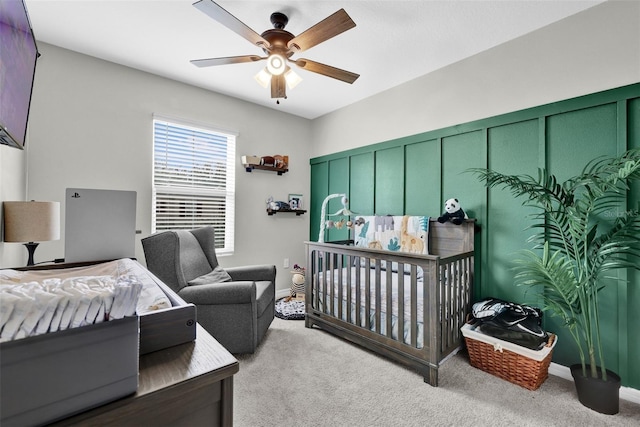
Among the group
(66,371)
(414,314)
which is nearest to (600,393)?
(414,314)

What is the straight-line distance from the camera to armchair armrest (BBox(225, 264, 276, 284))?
2.77 metres

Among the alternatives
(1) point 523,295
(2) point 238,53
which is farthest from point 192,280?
(1) point 523,295

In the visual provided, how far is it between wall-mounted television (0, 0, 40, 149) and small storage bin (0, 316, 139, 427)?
41.8 inches

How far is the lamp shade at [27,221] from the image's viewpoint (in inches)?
61.4

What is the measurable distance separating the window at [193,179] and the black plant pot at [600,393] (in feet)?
10.8

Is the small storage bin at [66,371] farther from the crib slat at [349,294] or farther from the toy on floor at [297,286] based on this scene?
the toy on floor at [297,286]

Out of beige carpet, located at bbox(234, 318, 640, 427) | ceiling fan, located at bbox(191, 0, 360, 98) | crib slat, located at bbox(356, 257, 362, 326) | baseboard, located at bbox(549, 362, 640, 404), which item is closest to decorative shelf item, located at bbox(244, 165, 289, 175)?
ceiling fan, located at bbox(191, 0, 360, 98)

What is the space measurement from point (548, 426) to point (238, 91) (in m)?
3.86

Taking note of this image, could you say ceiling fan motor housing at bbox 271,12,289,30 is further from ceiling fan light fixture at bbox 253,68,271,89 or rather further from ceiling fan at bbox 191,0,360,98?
ceiling fan light fixture at bbox 253,68,271,89

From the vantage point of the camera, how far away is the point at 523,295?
7.31ft

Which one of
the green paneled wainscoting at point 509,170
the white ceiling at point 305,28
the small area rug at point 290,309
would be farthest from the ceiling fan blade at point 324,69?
the small area rug at point 290,309

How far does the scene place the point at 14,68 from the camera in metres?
1.13

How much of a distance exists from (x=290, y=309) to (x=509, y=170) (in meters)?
2.61

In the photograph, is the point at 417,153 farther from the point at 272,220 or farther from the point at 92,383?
the point at 92,383
